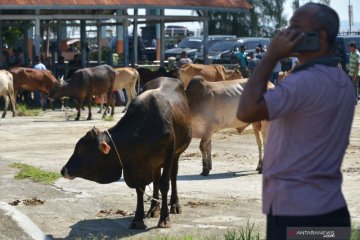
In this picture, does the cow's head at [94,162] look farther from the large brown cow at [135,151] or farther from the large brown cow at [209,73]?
the large brown cow at [209,73]

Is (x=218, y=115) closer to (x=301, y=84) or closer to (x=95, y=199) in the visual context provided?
(x=95, y=199)

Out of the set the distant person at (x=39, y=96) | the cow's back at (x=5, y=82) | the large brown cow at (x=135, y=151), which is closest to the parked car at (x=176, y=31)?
the distant person at (x=39, y=96)

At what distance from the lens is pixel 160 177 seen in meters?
10.8

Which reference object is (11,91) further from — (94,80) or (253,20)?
(253,20)

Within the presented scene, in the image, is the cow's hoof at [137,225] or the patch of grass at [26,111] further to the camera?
the patch of grass at [26,111]

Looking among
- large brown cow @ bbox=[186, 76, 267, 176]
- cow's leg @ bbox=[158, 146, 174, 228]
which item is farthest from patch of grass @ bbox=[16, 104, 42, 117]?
cow's leg @ bbox=[158, 146, 174, 228]

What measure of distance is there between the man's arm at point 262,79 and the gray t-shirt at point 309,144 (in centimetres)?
5

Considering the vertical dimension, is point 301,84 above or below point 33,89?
above

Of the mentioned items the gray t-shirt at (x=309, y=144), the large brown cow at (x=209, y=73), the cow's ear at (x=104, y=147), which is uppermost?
the gray t-shirt at (x=309, y=144)

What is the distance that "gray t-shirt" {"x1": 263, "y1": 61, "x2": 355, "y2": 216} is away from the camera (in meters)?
4.93

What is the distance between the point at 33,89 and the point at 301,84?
1041 inches

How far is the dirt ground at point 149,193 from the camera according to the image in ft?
34.4

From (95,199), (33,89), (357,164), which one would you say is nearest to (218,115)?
(357,164)

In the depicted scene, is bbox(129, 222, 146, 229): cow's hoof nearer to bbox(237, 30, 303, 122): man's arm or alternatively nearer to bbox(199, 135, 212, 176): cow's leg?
bbox(199, 135, 212, 176): cow's leg
